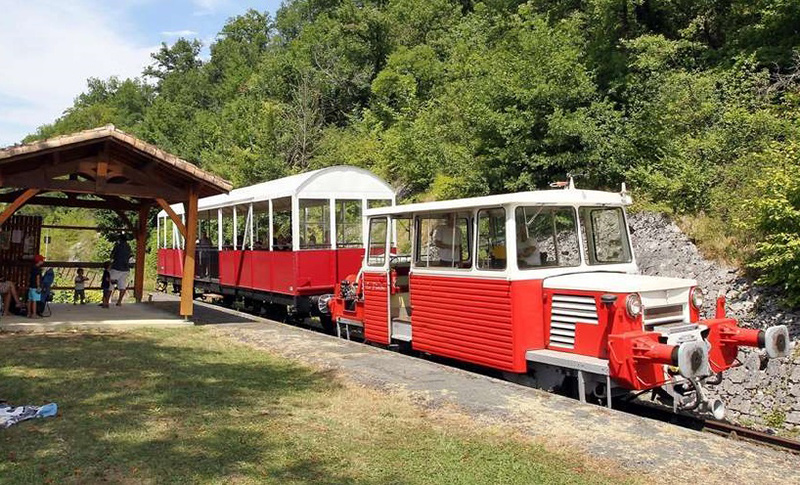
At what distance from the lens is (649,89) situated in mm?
16594

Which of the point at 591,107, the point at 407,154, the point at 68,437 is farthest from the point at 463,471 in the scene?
the point at 407,154

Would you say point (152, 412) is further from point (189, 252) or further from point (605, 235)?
point (189, 252)

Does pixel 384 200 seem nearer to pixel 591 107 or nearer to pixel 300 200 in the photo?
pixel 300 200

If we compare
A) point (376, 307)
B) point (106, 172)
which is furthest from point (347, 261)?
point (106, 172)

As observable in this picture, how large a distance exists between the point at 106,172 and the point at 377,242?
5441 millimetres

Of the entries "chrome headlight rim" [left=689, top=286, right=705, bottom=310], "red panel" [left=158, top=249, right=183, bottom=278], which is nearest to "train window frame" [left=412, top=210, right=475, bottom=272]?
"chrome headlight rim" [left=689, top=286, right=705, bottom=310]

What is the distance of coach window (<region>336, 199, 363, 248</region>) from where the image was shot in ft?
45.6

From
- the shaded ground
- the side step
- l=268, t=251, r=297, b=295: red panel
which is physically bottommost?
the side step

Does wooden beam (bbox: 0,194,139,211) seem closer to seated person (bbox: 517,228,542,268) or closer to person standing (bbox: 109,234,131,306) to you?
person standing (bbox: 109,234,131,306)

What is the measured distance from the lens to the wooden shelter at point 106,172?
11.2 metres

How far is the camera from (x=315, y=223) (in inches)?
538

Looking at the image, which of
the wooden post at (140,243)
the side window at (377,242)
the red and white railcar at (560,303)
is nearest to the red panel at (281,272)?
the side window at (377,242)

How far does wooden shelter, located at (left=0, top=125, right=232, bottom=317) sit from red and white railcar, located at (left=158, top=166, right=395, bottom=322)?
153cm

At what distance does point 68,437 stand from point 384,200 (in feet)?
31.3
